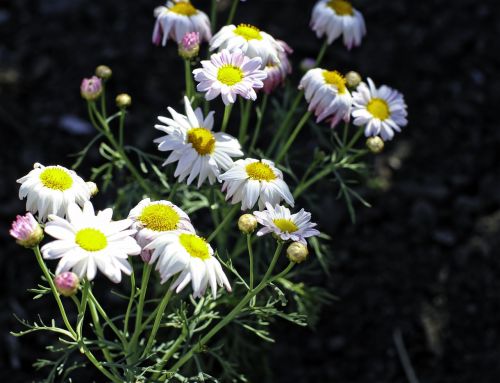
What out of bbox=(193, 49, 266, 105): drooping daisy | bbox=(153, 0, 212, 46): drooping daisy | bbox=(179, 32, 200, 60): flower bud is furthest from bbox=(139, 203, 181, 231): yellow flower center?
bbox=(153, 0, 212, 46): drooping daisy

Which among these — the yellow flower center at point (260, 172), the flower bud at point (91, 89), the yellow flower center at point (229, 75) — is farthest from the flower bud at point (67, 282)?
the flower bud at point (91, 89)

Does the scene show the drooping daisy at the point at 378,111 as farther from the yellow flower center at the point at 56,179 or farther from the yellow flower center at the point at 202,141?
the yellow flower center at the point at 56,179

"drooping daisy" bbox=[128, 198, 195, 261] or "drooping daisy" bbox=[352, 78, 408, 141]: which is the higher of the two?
"drooping daisy" bbox=[352, 78, 408, 141]

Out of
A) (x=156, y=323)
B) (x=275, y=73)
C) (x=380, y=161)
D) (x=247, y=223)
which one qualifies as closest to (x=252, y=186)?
(x=247, y=223)

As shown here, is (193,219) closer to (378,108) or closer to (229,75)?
(378,108)

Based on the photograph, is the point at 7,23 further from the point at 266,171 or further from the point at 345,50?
the point at 266,171

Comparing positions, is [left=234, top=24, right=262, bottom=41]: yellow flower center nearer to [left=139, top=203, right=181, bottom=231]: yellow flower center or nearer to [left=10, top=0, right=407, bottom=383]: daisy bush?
[left=10, top=0, right=407, bottom=383]: daisy bush
